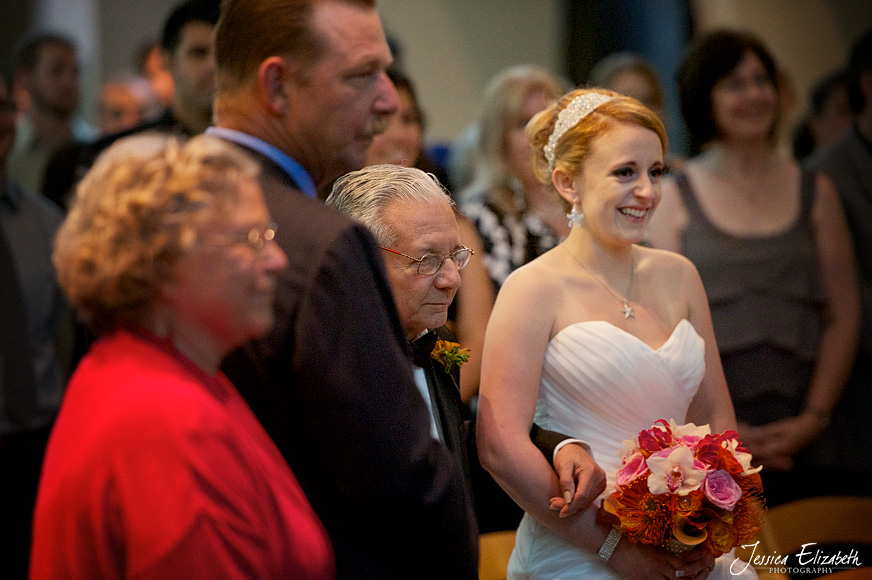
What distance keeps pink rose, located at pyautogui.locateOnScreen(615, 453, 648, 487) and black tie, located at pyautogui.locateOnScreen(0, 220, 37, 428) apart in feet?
9.09

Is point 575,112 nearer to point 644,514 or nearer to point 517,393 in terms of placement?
point 517,393

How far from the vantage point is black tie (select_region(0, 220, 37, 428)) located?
3.73 metres

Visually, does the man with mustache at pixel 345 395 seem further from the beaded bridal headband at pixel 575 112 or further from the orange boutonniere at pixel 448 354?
the beaded bridal headband at pixel 575 112

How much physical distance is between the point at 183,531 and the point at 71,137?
16.4 feet

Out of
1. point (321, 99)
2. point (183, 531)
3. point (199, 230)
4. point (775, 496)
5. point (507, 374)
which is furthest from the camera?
point (775, 496)

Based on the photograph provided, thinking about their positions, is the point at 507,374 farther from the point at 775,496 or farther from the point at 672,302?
the point at 775,496

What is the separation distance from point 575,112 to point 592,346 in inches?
24.6

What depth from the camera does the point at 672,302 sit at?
2.38 meters

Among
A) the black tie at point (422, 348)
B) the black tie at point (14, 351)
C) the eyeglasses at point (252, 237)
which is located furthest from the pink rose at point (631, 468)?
the black tie at point (14, 351)

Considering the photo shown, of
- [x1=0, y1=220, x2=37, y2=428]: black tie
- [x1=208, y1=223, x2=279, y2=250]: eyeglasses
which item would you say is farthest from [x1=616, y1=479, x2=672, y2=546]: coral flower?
[x1=0, y1=220, x2=37, y2=428]: black tie

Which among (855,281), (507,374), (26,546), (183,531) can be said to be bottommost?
(26,546)

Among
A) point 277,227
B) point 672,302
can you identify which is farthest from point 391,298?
point 672,302

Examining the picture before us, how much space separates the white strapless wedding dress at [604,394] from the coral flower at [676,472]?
0.63ft

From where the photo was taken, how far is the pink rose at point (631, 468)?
2.05m
